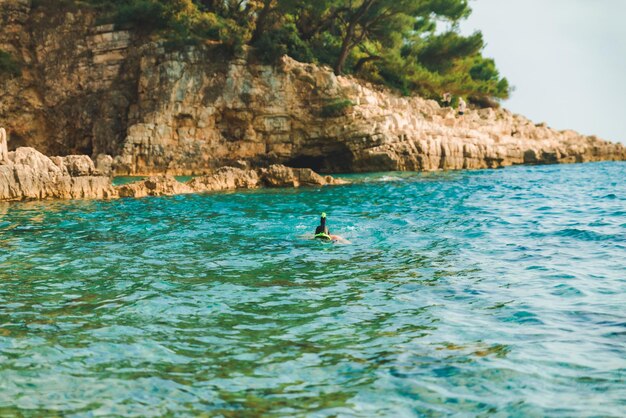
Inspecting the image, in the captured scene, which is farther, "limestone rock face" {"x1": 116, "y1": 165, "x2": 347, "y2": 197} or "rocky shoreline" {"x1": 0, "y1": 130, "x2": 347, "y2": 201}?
"limestone rock face" {"x1": 116, "y1": 165, "x2": 347, "y2": 197}

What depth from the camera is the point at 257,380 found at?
6.06 meters

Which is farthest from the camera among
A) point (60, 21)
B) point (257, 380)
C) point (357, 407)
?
point (60, 21)

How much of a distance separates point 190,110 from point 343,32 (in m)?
16.2

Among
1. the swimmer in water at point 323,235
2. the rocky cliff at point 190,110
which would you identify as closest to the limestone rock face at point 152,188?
the rocky cliff at point 190,110

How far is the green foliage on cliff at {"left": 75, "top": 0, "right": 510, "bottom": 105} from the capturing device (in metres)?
39.1

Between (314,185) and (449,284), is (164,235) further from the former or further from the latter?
(314,185)

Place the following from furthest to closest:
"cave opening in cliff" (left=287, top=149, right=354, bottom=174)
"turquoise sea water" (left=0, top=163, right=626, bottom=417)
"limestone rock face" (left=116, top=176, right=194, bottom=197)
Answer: "cave opening in cliff" (left=287, top=149, right=354, bottom=174) → "limestone rock face" (left=116, top=176, right=194, bottom=197) → "turquoise sea water" (left=0, top=163, right=626, bottom=417)

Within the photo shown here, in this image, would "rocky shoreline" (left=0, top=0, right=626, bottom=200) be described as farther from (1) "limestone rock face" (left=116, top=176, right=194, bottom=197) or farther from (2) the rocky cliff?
(1) "limestone rock face" (left=116, top=176, right=194, bottom=197)

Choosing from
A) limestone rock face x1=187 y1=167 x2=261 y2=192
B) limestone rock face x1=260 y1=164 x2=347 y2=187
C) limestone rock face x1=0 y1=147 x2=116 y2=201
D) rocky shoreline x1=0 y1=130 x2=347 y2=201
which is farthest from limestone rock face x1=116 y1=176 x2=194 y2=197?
limestone rock face x1=260 y1=164 x2=347 y2=187

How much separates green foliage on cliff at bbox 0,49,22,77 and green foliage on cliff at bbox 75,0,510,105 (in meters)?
6.97

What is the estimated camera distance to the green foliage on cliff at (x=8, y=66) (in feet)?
136

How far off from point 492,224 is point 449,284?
7.37 meters

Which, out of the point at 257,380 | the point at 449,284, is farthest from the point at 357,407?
the point at 449,284

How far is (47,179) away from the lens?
75.4 ft
